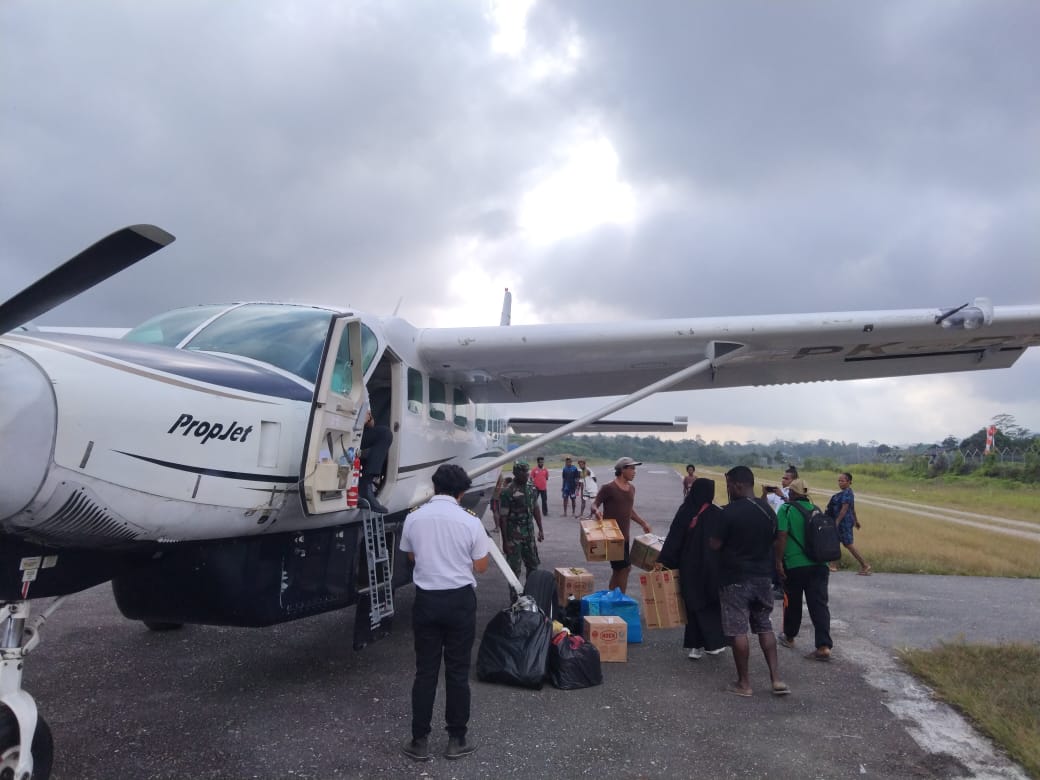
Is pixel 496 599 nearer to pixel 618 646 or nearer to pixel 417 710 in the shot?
pixel 618 646

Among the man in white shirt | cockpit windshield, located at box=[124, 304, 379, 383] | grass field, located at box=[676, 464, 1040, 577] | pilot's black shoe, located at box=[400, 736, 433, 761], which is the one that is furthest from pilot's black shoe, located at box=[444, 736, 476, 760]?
grass field, located at box=[676, 464, 1040, 577]

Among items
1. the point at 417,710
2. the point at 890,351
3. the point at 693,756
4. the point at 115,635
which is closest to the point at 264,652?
the point at 115,635

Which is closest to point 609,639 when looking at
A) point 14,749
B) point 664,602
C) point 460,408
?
Answer: point 664,602

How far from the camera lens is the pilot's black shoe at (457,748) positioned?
13.2 ft

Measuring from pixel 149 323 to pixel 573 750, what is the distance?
4160mm

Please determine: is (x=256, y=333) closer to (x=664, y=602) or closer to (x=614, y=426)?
(x=664, y=602)

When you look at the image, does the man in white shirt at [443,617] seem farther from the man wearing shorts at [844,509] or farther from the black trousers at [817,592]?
the man wearing shorts at [844,509]

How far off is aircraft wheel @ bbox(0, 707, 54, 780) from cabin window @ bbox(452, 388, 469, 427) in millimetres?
5115

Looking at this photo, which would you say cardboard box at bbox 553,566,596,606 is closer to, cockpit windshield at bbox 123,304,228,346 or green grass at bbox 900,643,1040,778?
green grass at bbox 900,643,1040,778

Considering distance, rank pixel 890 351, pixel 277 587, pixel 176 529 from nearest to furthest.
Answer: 1. pixel 176 529
2. pixel 277 587
3. pixel 890 351

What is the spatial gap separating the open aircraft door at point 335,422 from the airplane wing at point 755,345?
1799 millimetres

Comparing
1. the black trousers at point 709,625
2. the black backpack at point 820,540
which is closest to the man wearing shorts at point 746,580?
the black trousers at point 709,625

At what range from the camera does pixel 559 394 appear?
9578mm

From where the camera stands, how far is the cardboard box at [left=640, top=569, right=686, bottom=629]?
6113 mm
